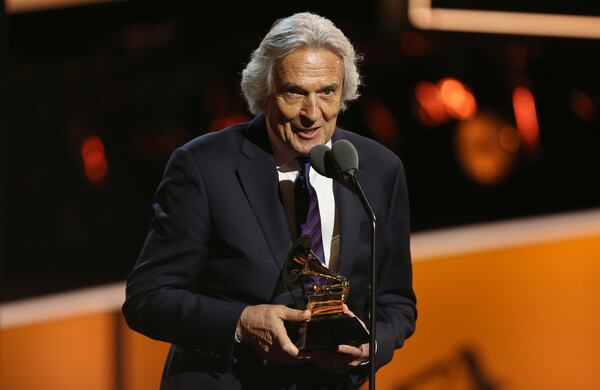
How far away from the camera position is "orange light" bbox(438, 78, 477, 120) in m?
9.03

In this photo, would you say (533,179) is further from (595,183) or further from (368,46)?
(368,46)

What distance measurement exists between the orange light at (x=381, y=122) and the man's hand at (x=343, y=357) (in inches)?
244

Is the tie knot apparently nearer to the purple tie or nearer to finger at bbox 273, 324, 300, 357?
the purple tie

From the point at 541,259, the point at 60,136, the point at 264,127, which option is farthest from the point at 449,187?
the point at 264,127

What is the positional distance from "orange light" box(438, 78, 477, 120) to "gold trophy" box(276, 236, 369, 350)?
708 cm

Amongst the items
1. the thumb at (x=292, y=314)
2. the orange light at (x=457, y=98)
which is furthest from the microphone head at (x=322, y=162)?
the orange light at (x=457, y=98)

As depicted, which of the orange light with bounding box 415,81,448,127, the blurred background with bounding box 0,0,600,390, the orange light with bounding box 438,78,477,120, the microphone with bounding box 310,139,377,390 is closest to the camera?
the microphone with bounding box 310,139,377,390

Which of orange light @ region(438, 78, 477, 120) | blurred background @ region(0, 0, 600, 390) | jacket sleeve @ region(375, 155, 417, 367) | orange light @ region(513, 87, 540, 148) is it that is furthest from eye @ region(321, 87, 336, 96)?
orange light @ region(513, 87, 540, 148)

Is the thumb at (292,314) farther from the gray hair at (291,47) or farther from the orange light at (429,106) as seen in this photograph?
the orange light at (429,106)

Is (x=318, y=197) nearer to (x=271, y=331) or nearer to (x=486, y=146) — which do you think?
(x=271, y=331)

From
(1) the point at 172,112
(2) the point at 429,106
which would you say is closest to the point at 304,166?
(1) the point at 172,112

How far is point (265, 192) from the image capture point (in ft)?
6.86

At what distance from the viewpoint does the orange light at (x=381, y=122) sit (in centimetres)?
816

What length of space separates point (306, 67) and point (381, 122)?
20.5 ft
